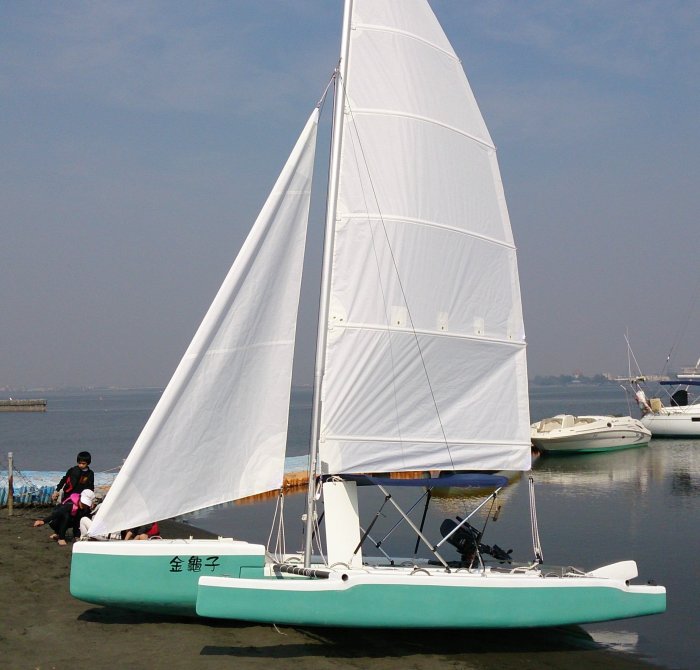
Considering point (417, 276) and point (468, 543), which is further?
point (468, 543)

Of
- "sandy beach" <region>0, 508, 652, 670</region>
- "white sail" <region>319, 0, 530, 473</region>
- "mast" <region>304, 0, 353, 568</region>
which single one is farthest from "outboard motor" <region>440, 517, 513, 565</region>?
"mast" <region>304, 0, 353, 568</region>

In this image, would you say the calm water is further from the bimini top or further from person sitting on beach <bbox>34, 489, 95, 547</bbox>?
person sitting on beach <bbox>34, 489, 95, 547</bbox>

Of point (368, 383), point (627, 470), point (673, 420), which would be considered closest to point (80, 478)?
point (368, 383)

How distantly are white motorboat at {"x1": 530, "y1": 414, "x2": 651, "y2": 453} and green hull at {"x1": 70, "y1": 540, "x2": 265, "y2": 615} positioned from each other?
1217 inches

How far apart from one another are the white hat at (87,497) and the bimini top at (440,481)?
16.8 ft

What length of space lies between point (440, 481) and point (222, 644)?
322 cm

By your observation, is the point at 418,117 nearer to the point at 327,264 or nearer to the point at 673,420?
the point at 327,264

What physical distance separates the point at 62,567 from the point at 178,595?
11.4 feet

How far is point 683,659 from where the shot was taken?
10594mm

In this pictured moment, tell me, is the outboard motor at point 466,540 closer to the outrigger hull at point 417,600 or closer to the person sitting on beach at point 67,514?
the outrigger hull at point 417,600

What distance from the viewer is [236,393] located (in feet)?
33.7

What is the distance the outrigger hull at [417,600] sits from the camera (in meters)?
8.87

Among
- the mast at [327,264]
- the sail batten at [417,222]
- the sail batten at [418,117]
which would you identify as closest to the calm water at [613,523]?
the mast at [327,264]

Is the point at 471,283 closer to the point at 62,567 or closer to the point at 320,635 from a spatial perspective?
the point at 320,635
